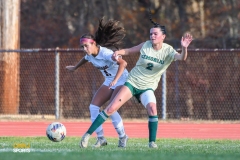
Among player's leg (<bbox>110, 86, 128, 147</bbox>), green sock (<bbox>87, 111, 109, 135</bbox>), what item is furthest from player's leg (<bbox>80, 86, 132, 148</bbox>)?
player's leg (<bbox>110, 86, 128, 147</bbox>)

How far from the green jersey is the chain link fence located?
932 cm

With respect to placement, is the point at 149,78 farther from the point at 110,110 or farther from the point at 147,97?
the point at 110,110

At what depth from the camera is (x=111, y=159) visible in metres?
8.09

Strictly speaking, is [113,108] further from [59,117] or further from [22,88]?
[22,88]

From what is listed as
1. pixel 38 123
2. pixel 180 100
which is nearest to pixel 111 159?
pixel 38 123

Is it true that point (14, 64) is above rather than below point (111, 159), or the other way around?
above

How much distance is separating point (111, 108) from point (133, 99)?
951 cm

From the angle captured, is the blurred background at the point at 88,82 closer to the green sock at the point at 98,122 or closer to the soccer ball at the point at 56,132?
the soccer ball at the point at 56,132

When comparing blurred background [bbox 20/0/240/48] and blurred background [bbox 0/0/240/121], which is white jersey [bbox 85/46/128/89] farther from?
blurred background [bbox 20/0/240/48]

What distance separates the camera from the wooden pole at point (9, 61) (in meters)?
21.1

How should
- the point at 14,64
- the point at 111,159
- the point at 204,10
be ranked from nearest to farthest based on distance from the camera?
the point at 111,159, the point at 14,64, the point at 204,10

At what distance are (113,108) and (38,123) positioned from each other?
8.97 m

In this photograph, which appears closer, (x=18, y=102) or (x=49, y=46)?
(x=18, y=102)

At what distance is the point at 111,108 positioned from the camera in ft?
34.4
